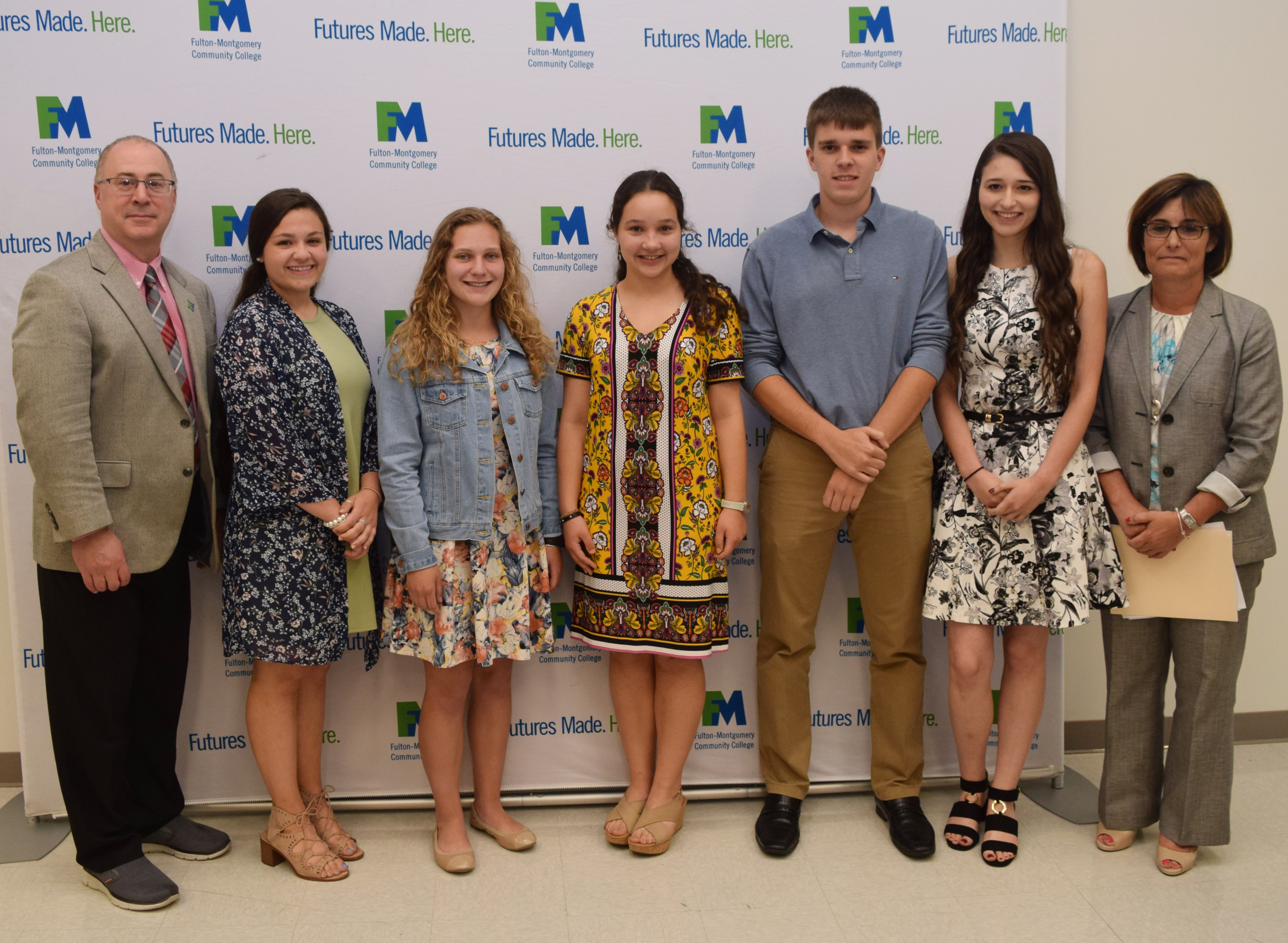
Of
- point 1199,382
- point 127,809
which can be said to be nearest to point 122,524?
point 127,809

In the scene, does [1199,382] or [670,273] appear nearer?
[1199,382]

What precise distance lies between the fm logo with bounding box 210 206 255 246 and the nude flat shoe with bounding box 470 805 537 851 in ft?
5.94

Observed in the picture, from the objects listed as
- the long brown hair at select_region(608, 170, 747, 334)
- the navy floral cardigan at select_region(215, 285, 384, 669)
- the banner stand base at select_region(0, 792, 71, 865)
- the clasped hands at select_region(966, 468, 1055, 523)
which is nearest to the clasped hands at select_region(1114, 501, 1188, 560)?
the clasped hands at select_region(966, 468, 1055, 523)

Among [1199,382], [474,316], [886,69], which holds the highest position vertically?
[886,69]

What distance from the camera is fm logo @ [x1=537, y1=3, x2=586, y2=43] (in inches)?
104

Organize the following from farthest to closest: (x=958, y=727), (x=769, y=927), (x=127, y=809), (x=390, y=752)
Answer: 1. (x=390, y=752)
2. (x=958, y=727)
3. (x=127, y=809)
4. (x=769, y=927)

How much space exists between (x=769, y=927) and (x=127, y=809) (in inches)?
64.8

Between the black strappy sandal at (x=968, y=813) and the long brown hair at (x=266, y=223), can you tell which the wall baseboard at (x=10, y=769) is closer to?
the long brown hair at (x=266, y=223)

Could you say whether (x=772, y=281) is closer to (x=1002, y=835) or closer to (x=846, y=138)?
(x=846, y=138)

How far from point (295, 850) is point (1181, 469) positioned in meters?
2.50

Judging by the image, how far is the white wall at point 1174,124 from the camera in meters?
2.93

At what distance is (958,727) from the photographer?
2570mm

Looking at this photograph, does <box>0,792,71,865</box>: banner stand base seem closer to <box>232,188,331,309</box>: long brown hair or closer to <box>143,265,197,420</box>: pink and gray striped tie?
<box>143,265,197,420</box>: pink and gray striped tie

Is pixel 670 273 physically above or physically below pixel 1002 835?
above
